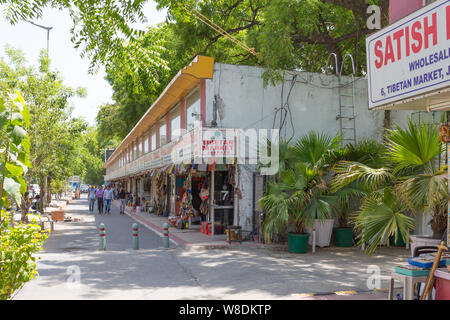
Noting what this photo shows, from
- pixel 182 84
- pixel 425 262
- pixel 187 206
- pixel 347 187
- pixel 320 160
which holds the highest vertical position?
pixel 182 84

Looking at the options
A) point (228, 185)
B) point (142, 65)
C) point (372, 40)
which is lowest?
point (228, 185)

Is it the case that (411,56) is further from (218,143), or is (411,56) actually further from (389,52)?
(218,143)

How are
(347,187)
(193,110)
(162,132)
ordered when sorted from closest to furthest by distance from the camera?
1. (347,187)
2. (193,110)
3. (162,132)

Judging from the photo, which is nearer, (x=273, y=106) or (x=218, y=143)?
(x=218, y=143)

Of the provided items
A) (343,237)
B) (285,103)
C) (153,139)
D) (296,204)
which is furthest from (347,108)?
(153,139)

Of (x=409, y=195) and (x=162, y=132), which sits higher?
(x=162, y=132)

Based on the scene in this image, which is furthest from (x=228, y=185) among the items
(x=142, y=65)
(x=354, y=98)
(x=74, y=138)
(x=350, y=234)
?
(x=74, y=138)

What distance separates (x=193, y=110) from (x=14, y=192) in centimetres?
1313

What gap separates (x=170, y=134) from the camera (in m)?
21.4

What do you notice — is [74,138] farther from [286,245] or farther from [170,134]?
[286,245]

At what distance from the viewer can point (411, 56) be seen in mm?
4906

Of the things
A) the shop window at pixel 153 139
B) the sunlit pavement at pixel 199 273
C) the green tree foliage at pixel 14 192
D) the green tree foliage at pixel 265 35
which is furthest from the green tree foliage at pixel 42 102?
the green tree foliage at pixel 14 192

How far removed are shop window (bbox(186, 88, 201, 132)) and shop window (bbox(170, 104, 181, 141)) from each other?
163cm

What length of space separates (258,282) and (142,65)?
16.8ft
